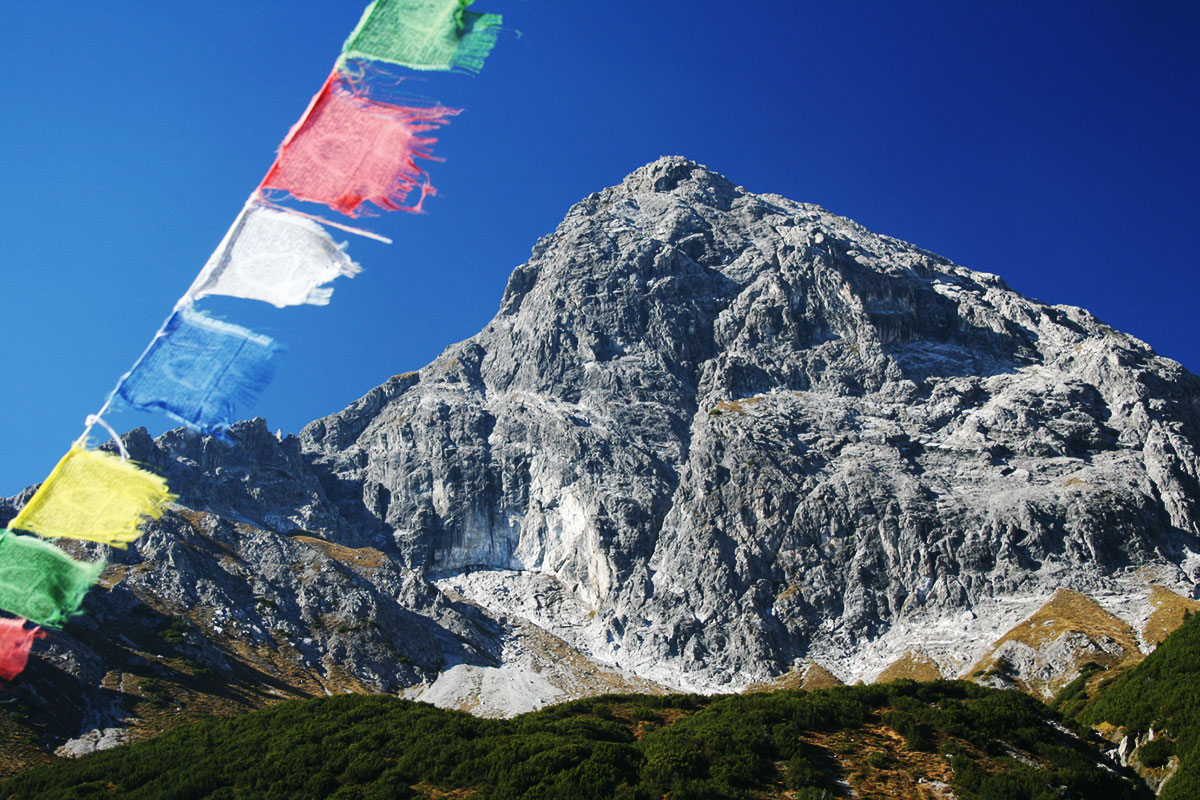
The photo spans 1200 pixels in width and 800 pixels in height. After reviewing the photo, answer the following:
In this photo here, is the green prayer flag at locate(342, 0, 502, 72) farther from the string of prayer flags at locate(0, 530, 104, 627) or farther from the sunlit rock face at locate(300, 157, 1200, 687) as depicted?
the sunlit rock face at locate(300, 157, 1200, 687)

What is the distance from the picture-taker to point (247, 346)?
35.3 feet

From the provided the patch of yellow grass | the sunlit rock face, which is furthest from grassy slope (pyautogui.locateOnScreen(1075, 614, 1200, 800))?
the sunlit rock face

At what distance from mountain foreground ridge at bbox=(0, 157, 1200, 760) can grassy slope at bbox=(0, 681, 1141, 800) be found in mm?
43112

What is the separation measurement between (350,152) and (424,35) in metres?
1.65

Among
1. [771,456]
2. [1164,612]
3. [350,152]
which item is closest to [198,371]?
[350,152]

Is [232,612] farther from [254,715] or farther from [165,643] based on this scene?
[254,715]

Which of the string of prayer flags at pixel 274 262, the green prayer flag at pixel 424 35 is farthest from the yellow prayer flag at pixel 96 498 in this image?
the green prayer flag at pixel 424 35

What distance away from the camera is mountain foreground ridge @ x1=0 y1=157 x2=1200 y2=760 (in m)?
108

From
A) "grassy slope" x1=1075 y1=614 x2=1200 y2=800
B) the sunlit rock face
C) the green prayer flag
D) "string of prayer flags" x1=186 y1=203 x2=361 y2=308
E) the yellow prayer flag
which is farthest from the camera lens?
the sunlit rock face

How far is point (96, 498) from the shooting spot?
1053 centimetres

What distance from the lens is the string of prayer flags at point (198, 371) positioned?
10156 millimetres

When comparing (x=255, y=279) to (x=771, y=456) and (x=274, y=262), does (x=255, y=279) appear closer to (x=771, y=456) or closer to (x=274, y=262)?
(x=274, y=262)

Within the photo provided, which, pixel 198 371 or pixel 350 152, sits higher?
pixel 350 152

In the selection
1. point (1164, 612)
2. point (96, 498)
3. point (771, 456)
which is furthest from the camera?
point (771, 456)
